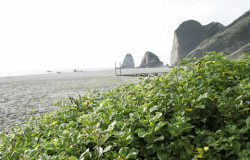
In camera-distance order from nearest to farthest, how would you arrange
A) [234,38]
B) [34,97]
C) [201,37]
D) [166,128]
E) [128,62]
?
[166,128] → [34,97] → [234,38] → [201,37] → [128,62]

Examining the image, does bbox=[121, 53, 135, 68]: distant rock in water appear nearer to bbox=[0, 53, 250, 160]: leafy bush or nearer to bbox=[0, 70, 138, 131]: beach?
bbox=[0, 70, 138, 131]: beach

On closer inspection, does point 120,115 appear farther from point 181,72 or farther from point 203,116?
point 181,72

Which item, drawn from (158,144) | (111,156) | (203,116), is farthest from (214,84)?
(111,156)

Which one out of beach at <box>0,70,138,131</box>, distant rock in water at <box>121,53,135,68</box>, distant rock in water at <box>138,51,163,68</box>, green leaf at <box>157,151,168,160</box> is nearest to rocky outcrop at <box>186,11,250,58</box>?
distant rock in water at <box>138,51,163,68</box>

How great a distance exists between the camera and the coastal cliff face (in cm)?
11006

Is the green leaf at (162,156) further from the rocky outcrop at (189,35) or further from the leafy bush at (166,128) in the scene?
the rocky outcrop at (189,35)

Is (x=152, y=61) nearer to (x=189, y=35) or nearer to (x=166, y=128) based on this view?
(x=189, y=35)

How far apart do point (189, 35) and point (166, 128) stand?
163 metres

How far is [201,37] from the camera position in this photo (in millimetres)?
151125

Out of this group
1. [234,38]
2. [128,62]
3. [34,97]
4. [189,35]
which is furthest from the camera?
[128,62]

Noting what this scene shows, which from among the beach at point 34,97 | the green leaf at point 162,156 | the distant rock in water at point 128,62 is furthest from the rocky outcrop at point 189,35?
the green leaf at point 162,156

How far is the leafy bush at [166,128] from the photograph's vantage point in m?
1.88

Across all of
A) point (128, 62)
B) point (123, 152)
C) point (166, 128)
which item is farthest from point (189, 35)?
point (123, 152)

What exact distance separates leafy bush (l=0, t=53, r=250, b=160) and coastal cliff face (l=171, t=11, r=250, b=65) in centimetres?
11999
